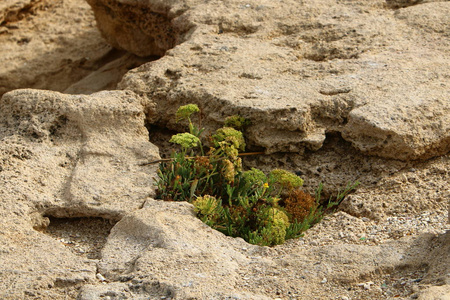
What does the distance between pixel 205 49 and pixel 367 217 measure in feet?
7.12

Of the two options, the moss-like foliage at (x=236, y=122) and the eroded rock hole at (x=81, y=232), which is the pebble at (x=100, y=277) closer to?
the eroded rock hole at (x=81, y=232)

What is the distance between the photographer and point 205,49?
587 cm

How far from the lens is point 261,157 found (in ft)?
16.6

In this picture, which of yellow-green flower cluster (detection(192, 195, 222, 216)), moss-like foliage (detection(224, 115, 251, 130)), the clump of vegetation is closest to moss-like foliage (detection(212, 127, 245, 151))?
the clump of vegetation

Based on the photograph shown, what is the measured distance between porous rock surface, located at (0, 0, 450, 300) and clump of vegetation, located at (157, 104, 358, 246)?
4.7 inches

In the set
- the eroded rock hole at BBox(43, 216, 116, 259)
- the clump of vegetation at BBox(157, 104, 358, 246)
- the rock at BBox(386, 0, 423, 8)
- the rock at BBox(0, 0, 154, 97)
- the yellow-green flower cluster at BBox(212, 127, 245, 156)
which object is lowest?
the rock at BBox(0, 0, 154, 97)

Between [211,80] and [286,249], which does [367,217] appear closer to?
[286,249]

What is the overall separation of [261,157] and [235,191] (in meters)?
0.45

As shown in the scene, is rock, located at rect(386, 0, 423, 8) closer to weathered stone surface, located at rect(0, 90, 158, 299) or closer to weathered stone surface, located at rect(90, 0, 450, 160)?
weathered stone surface, located at rect(90, 0, 450, 160)

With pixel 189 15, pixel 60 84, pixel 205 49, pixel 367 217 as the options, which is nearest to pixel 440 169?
pixel 367 217

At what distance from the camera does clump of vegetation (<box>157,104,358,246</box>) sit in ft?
14.4

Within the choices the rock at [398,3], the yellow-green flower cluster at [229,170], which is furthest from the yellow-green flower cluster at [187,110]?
the rock at [398,3]

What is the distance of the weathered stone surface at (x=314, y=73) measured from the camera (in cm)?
488

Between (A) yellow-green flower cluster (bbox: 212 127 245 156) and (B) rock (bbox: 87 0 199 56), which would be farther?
(B) rock (bbox: 87 0 199 56)
